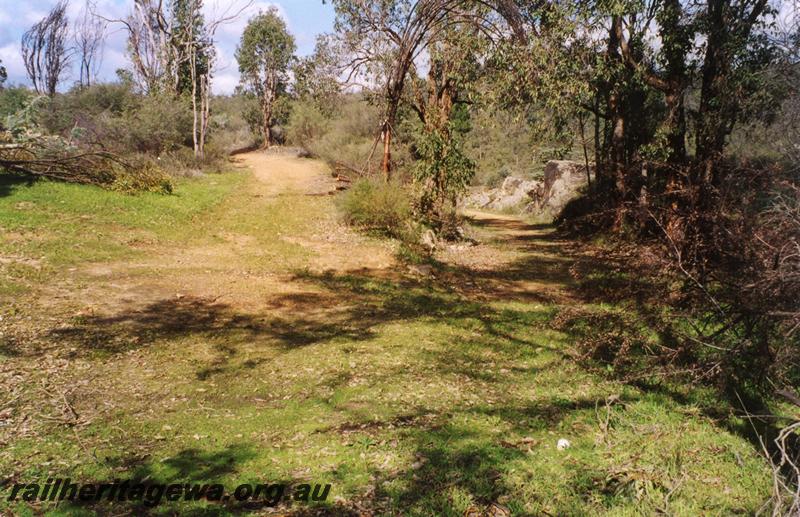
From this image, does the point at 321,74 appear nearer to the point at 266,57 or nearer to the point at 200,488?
the point at 200,488

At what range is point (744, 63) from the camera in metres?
9.70

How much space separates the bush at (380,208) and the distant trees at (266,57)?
80.7 ft

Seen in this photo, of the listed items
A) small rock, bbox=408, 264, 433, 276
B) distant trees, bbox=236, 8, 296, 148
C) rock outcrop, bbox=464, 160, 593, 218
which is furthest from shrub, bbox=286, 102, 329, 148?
small rock, bbox=408, 264, 433, 276

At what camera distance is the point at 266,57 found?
35.7 meters

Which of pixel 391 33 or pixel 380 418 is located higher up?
pixel 391 33

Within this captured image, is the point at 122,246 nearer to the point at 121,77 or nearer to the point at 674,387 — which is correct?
the point at 674,387

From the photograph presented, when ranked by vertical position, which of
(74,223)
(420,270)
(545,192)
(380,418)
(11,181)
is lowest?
(380,418)

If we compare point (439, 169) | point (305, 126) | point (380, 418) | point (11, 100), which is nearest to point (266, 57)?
point (305, 126)

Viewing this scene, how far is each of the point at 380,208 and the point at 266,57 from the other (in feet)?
90.1

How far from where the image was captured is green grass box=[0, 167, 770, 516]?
12.1ft

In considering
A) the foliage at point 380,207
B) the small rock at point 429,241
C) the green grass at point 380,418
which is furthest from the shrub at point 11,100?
the small rock at point 429,241

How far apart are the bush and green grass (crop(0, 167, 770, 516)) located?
182 inches

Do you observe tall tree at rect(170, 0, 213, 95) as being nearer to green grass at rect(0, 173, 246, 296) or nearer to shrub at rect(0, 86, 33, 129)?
shrub at rect(0, 86, 33, 129)

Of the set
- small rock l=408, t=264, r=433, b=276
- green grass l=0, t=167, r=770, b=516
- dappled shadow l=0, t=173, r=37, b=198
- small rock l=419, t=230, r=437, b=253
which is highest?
dappled shadow l=0, t=173, r=37, b=198
